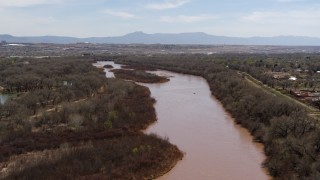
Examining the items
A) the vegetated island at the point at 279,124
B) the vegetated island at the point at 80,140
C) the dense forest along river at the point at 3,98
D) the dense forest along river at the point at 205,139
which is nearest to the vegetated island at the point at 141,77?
the vegetated island at the point at 279,124

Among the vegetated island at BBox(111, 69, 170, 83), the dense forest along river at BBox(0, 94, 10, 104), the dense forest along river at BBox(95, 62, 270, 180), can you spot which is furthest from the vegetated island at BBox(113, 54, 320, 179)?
the dense forest along river at BBox(0, 94, 10, 104)

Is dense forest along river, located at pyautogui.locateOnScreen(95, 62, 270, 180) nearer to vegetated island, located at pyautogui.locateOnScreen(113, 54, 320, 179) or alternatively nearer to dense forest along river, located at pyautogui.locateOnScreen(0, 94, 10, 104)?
vegetated island, located at pyautogui.locateOnScreen(113, 54, 320, 179)

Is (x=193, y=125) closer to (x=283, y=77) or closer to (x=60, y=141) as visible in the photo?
(x=60, y=141)

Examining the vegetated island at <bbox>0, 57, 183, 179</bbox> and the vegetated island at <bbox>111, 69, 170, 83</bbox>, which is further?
the vegetated island at <bbox>111, 69, 170, 83</bbox>

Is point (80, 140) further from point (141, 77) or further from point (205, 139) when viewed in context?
point (141, 77)

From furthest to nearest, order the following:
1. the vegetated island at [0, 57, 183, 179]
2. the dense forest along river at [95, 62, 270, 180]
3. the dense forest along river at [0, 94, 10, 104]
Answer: the dense forest along river at [0, 94, 10, 104] < the dense forest along river at [95, 62, 270, 180] < the vegetated island at [0, 57, 183, 179]

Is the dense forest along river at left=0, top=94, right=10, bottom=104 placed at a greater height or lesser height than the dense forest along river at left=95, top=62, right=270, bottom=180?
lesser
